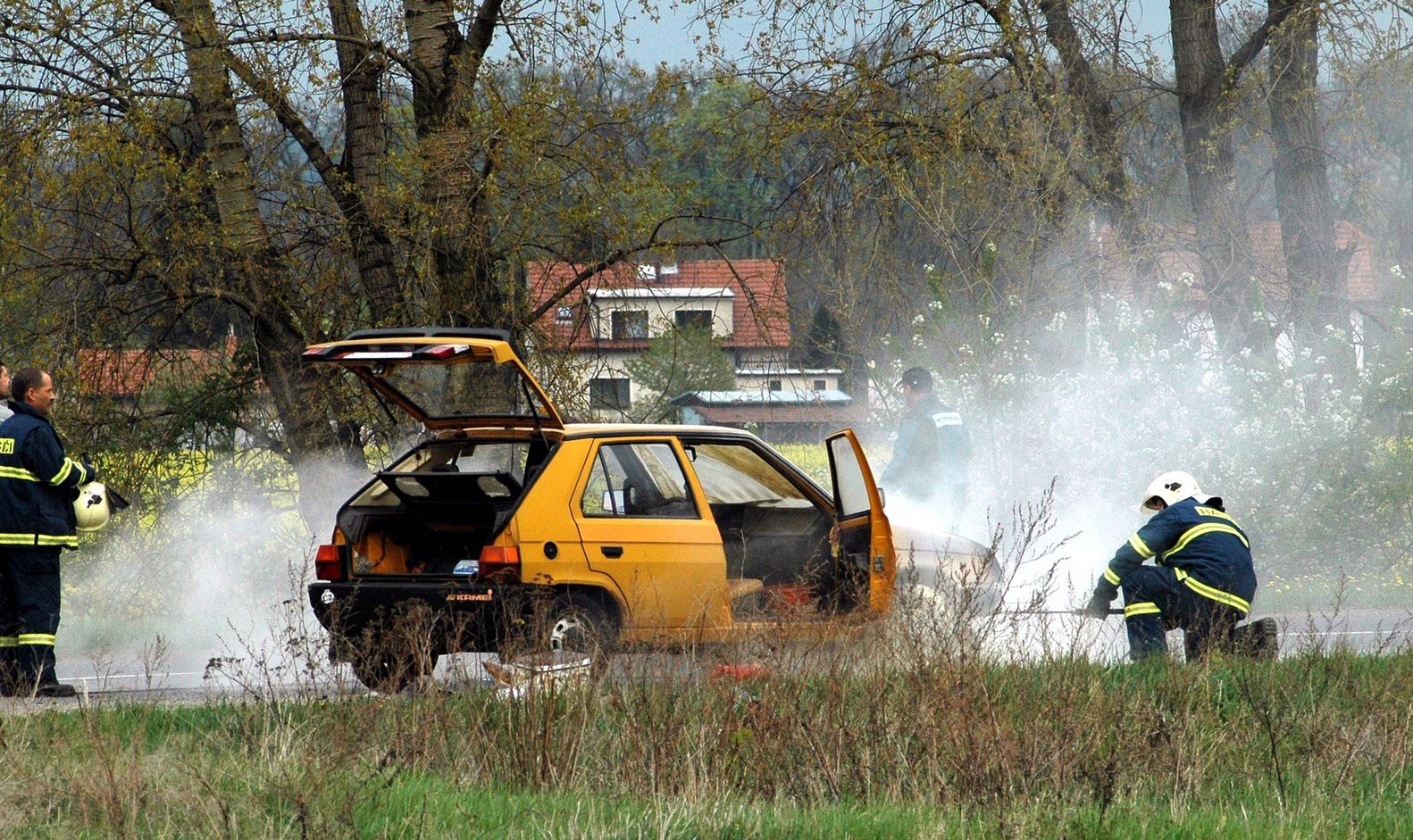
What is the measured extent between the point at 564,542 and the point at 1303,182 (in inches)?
584

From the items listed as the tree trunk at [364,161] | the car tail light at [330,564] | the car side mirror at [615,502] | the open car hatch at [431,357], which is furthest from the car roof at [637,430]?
the tree trunk at [364,161]

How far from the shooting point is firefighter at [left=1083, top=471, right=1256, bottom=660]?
27.2ft

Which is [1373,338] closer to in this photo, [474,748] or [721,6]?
[721,6]

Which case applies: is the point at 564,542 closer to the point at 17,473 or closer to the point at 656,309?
the point at 17,473

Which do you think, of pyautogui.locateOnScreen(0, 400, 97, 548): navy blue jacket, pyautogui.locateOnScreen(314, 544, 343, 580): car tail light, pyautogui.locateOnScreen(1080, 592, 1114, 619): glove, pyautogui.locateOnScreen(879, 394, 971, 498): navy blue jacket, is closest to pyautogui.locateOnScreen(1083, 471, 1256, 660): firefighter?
pyautogui.locateOnScreen(1080, 592, 1114, 619): glove

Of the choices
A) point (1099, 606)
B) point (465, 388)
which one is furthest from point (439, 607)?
point (465, 388)

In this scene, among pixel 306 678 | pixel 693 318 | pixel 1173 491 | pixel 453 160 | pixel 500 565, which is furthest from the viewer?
pixel 693 318

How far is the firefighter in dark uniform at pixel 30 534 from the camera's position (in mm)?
8383

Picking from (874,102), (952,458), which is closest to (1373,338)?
(874,102)

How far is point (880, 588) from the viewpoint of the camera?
8.45 m

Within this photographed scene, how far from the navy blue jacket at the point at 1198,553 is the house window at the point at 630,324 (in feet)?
17.3

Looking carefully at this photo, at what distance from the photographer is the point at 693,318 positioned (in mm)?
13312

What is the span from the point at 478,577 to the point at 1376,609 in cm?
965

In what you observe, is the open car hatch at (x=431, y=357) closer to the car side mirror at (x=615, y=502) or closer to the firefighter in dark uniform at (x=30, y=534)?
the car side mirror at (x=615, y=502)
